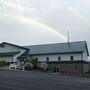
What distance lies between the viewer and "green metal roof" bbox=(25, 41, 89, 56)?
65375 millimetres

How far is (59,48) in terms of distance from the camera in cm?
6806

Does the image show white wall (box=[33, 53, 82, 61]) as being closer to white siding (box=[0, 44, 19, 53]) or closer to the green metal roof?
the green metal roof

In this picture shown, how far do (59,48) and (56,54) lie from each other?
2629mm

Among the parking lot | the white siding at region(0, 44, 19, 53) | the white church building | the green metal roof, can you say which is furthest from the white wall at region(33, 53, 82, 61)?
the parking lot

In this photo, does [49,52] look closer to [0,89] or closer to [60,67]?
[60,67]

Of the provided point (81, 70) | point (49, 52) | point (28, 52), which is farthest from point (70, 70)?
point (28, 52)

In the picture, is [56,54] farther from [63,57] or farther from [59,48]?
A: [59,48]

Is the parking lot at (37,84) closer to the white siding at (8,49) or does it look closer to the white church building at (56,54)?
the white church building at (56,54)

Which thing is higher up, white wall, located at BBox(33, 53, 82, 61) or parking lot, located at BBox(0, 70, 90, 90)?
white wall, located at BBox(33, 53, 82, 61)

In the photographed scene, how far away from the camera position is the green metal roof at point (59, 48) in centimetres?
6538

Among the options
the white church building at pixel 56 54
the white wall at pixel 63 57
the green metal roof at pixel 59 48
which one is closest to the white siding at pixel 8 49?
the white church building at pixel 56 54

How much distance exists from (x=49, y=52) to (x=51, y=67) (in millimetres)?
3851

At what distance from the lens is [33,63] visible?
2360 inches

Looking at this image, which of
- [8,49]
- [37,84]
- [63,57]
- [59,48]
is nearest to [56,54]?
[63,57]
